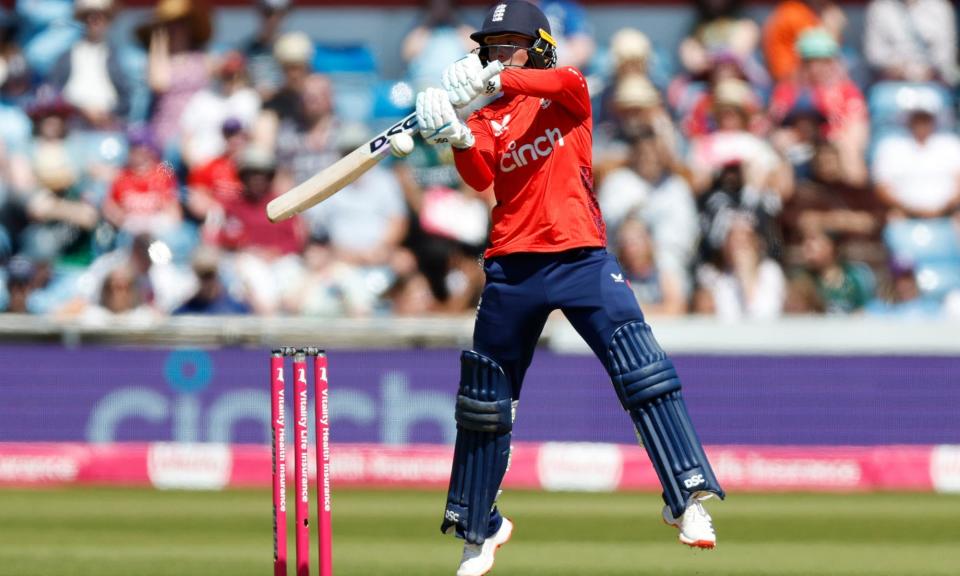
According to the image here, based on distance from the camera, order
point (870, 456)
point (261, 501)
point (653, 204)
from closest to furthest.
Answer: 1. point (261, 501)
2. point (870, 456)
3. point (653, 204)

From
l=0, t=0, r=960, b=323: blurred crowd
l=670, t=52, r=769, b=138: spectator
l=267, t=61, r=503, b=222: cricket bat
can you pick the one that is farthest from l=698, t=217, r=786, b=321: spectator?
l=267, t=61, r=503, b=222: cricket bat

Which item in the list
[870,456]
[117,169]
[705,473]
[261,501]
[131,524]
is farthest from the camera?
[117,169]

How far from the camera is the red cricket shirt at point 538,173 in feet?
16.6

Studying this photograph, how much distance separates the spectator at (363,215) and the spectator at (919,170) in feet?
9.96

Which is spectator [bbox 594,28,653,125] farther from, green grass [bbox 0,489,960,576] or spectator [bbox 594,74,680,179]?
green grass [bbox 0,489,960,576]

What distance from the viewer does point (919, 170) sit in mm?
10492

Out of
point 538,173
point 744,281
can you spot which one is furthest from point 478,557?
point 744,281

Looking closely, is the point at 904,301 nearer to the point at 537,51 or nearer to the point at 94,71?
the point at 537,51

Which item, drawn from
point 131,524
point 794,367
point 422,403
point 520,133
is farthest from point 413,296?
point 520,133

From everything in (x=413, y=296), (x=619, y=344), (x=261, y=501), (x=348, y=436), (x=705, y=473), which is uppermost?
(x=413, y=296)

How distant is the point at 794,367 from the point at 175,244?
3861mm

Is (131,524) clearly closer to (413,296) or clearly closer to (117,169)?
(413,296)

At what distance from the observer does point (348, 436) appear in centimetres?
966

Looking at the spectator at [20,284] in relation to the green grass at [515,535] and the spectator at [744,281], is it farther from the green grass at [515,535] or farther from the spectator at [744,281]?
the spectator at [744,281]
